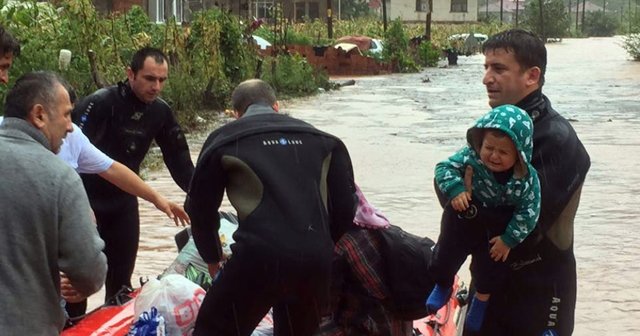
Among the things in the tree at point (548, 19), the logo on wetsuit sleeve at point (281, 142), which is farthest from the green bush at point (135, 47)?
the tree at point (548, 19)

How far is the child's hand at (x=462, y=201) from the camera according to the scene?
12.5 feet

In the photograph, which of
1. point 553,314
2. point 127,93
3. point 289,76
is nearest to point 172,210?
point 127,93

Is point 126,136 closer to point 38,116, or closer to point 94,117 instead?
point 94,117

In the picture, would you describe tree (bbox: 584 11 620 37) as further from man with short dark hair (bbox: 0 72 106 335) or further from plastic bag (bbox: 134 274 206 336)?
man with short dark hair (bbox: 0 72 106 335)

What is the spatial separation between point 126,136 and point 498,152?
289cm

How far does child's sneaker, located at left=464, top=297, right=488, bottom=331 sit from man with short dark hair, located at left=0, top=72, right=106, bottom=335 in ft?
4.54

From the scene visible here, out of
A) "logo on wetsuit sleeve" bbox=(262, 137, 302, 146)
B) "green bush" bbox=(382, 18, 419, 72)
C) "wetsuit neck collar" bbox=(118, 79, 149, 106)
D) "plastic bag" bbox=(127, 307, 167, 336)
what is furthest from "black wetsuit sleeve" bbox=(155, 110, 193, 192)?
"green bush" bbox=(382, 18, 419, 72)

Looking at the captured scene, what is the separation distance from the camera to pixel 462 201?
3.80 meters

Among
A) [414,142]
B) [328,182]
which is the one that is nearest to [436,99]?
[414,142]

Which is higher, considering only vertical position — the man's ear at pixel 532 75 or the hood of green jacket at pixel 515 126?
the man's ear at pixel 532 75

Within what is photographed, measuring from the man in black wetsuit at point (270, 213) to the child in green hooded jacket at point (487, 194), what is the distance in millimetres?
503

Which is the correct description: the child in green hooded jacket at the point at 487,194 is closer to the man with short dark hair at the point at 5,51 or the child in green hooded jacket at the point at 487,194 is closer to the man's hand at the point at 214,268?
the man's hand at the point at 214,268

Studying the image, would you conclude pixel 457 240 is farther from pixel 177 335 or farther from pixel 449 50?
pixel 449 50

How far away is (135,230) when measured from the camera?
630cm
